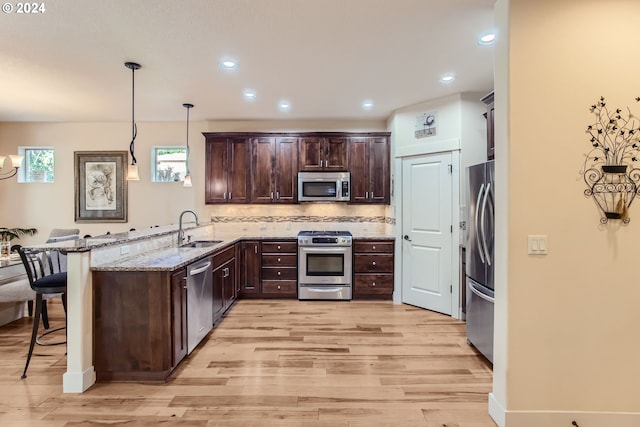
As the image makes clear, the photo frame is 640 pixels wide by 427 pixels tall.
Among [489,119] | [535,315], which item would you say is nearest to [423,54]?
[489,119]

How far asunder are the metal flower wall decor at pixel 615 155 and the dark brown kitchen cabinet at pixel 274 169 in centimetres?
376

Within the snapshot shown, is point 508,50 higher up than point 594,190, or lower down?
higher up

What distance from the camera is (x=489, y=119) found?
10.7 feet

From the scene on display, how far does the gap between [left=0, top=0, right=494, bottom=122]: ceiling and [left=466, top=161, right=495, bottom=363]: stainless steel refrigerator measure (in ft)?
3.92

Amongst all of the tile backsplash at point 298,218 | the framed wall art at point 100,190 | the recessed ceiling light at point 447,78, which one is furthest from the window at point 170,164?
the recessed ceiling light at point 447,78

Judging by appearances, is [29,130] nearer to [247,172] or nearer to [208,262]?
[247,172]

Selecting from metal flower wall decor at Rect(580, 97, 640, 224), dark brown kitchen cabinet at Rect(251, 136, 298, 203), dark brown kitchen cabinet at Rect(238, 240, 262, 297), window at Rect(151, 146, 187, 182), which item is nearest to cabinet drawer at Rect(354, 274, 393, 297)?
dark brown kitchen cabinet at Rect(238, 240, 262, 297)

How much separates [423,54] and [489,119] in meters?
0.93

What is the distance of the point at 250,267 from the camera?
4.90 m

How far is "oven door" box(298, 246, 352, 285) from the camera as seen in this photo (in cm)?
481

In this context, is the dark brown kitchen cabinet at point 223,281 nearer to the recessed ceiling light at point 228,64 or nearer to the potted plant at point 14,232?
the recessed ceiling light at point 228,64

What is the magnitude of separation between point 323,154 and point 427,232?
6.42 feet

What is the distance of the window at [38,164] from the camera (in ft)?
18.1

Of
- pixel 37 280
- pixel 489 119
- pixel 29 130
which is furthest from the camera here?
pixel 29 130
